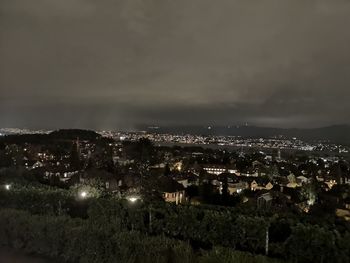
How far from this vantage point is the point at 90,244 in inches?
252

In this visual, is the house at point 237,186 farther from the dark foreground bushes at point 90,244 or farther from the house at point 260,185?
the dark foreground bushes at point 90,244

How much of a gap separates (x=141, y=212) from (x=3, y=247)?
3671mm

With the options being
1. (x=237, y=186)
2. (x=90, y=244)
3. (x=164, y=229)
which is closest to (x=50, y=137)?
(x=237, y=186)

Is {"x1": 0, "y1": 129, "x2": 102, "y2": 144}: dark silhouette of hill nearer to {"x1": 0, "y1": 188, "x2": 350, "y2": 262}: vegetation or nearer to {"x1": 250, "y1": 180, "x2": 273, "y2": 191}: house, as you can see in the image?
{"x1": 250, "y1": 180, "x2": 273, "y2": 191}: house

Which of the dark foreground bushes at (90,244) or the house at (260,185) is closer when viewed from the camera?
the dark foreground bushes at (90,244)

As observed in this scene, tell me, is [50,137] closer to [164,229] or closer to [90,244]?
[164,229]

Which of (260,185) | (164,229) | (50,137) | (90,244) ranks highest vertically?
(90,244)

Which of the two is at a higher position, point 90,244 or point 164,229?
point 90,244

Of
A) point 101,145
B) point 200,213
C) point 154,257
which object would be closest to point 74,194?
point 200,213

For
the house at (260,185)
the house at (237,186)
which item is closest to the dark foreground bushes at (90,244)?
the house at (237,186)

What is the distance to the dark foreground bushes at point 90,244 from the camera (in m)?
5.83

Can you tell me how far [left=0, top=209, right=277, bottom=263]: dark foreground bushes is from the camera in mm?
5832

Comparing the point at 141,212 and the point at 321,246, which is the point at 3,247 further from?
the point at 321,246

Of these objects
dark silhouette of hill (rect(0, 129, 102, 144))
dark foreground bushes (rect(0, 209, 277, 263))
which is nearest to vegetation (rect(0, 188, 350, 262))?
dark foreground bushes (rect(0, 209, 277, 263))
